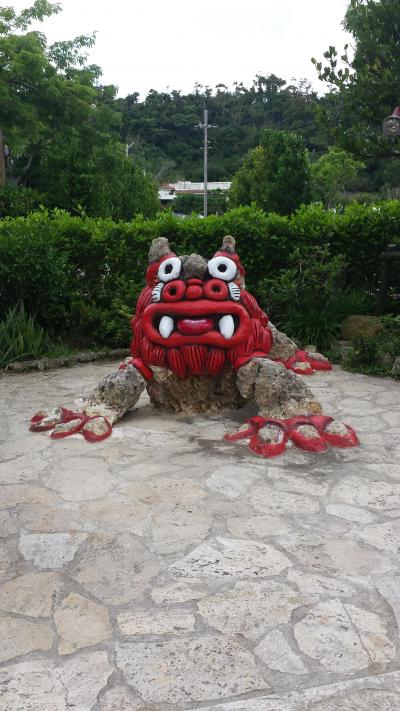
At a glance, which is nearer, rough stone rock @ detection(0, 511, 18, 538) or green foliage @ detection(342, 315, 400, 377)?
rough stone rock @ detection(0, 511, 18, 538)

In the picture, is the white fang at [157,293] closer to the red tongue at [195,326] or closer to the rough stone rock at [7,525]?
the red tongue at [195,326]

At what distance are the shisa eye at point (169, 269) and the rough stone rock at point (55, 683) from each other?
2.89m

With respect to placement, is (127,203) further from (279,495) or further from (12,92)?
(279,495)

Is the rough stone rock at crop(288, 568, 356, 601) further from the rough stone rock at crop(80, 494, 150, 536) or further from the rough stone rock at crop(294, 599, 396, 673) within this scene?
the rough stone rock at crop(80, 494, 150, 536)

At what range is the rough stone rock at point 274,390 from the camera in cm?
451

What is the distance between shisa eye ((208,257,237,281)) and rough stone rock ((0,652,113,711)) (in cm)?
293

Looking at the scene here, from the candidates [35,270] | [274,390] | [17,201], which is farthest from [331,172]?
[274,390]

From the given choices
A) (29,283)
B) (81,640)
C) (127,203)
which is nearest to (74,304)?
(29,283)

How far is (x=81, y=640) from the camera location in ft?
7.66

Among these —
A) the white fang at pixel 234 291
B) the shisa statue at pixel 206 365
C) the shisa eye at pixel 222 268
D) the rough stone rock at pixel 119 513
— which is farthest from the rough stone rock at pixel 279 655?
the shisa eye at pixel 222 268

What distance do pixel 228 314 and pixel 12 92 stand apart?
1353cm

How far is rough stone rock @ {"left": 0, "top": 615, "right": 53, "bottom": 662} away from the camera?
7.48ft

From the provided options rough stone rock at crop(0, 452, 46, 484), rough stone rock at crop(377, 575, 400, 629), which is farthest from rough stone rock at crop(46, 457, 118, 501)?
rough stone rock at crop(377, 575, 400, 629)

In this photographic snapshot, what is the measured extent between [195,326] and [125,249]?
3781 millimetres
